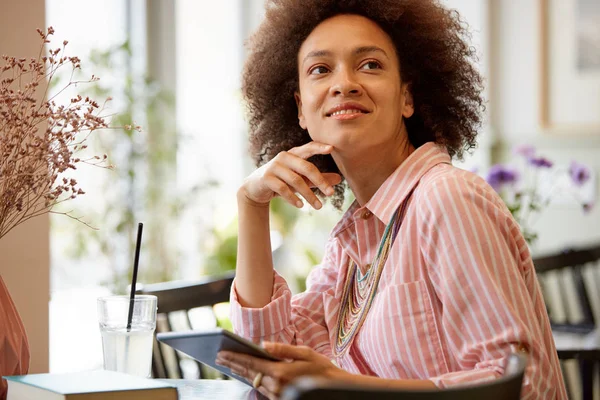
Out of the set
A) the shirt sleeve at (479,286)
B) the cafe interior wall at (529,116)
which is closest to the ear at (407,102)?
the shirt sleeve at (479,286)

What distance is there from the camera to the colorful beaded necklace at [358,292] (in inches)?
56.9

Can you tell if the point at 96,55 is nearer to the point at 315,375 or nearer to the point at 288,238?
the point at 288,238

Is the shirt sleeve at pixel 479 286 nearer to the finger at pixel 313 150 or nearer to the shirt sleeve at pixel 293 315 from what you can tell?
the finger at pixel 313 150

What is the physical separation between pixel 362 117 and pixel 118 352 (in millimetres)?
584

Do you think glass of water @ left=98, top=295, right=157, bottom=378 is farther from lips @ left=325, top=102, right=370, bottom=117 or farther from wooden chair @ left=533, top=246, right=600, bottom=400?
wooden chair @ left=533, top=246, right=600, bottom=400

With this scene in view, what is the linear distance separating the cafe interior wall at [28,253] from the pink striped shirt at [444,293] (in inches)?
15.9

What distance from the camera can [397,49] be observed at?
5.37 ft

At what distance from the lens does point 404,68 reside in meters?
1.65

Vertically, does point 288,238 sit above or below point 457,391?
above

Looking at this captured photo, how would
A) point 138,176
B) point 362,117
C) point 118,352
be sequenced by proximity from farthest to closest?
1. point 138,176
2. point 362,117
3. point 118,352

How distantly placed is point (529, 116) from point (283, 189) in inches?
108

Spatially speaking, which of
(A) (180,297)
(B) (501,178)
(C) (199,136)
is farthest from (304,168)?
(C) (199,136)

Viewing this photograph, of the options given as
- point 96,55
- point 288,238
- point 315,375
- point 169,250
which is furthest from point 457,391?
point 288,238

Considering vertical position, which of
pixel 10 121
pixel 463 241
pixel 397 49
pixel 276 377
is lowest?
pixel 276 377
